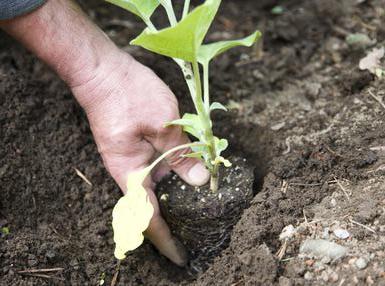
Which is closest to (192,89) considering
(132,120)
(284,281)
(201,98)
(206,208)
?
(201,98)

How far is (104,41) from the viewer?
1.71 meters

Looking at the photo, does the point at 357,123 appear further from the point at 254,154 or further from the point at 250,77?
the point at 250,77

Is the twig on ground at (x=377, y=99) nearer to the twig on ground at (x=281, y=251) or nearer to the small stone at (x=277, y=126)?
the small stone at (x=277, y=126)

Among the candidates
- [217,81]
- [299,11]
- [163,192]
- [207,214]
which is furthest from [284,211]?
[299,11]

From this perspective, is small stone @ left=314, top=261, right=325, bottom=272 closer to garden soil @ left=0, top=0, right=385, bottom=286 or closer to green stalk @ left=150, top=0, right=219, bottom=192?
garden soil @ left=0, top=0, right=385, bottom=286

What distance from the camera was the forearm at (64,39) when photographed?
1617 mm

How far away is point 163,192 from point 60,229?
0.35 metres

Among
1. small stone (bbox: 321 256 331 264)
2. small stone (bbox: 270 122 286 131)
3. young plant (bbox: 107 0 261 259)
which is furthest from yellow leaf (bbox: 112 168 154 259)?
small stone (bbox: 270 122 286 131)

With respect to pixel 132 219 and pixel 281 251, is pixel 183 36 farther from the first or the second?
pixel 281 251

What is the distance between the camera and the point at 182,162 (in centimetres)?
165

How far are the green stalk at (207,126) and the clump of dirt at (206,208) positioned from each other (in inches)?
2.0

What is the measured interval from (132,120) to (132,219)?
373mm

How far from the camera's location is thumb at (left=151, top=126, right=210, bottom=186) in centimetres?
164

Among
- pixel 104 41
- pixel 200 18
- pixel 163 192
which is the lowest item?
pixel 163 192
